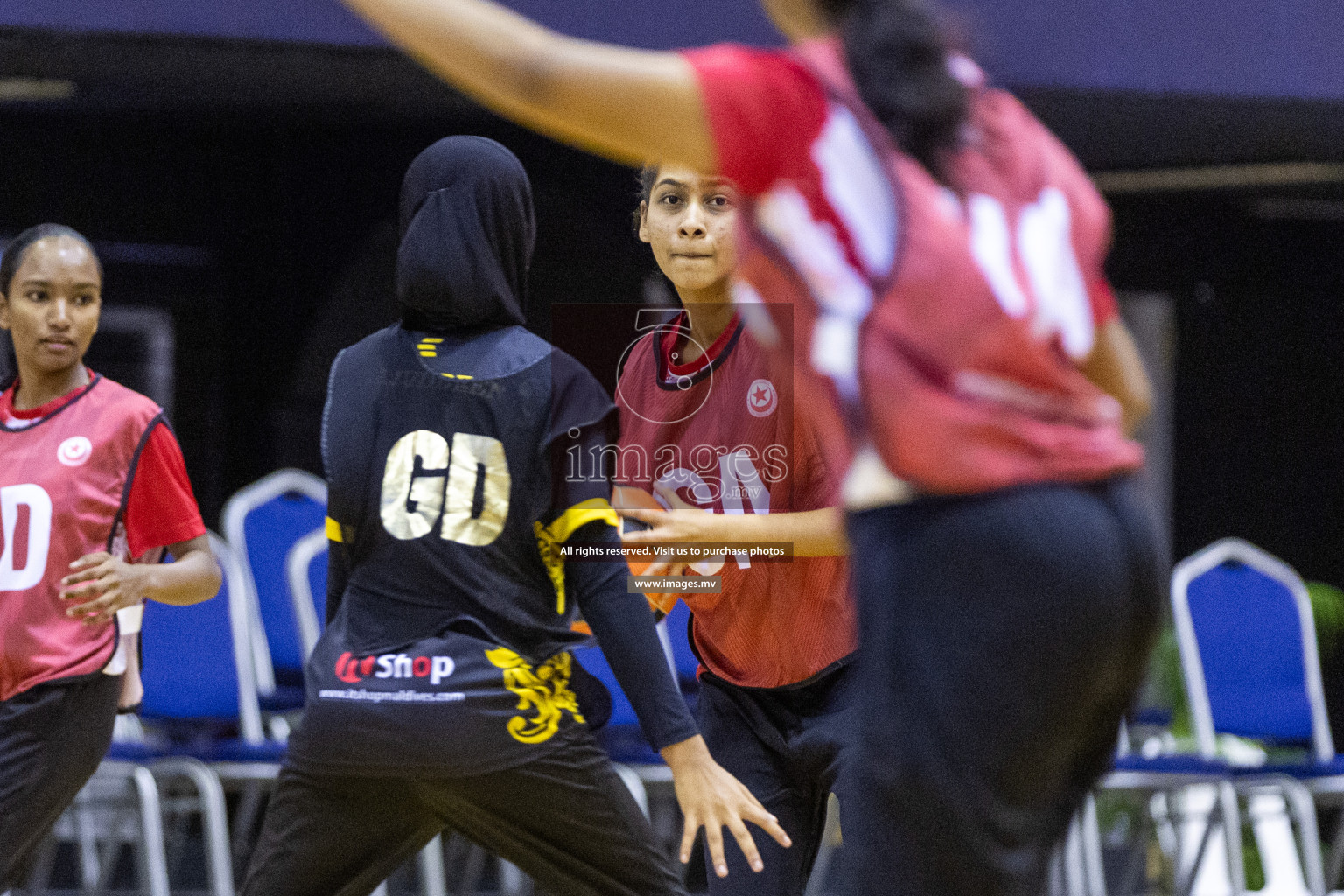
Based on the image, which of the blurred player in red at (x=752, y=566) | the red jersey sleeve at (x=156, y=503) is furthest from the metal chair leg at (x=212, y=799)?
the blurred player in red at (x=752, y=566)

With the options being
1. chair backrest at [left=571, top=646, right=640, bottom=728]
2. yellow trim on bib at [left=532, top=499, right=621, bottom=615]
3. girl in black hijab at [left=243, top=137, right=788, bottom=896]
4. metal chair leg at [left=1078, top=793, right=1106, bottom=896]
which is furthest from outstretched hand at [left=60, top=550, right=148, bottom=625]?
metal chair leg at [left=1078, top=793, right=1106, bottom=896]

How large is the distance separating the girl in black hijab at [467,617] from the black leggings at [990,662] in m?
0.85

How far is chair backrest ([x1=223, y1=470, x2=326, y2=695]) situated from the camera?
5.61 metres

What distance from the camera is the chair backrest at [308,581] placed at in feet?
17.4

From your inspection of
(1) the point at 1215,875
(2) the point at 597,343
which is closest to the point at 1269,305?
(1) the point at 1215,875

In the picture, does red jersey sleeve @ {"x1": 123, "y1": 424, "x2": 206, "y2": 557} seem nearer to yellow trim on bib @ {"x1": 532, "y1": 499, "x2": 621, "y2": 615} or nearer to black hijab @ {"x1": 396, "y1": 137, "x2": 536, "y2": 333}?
black hijab @ {"x1": 396, "y1": 137, "x2": 536, "y2": 333}

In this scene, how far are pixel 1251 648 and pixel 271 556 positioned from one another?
11.7 ft

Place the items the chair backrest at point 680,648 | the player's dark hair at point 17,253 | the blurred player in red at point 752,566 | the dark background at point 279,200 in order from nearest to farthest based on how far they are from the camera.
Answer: the blurred player in red at point 752,566 < the player's dark hair at point 17,253 < the chair backrest at point 680,648 < the dark background at point 279,200

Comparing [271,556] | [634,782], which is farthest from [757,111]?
[271,556]

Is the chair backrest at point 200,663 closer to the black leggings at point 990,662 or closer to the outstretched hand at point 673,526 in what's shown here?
the outstretched hand at point 673,526

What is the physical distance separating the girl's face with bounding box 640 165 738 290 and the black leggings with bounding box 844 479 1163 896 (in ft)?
4.87

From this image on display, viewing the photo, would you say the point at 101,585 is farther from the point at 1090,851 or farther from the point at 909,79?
the point at 1090,851

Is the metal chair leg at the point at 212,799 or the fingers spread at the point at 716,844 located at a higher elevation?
the fingers spread at the point at 716,844

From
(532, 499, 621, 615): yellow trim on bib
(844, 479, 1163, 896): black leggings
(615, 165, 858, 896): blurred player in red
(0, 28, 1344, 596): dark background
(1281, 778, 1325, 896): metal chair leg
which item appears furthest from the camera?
(0, 28, 1344, 596): dark background
